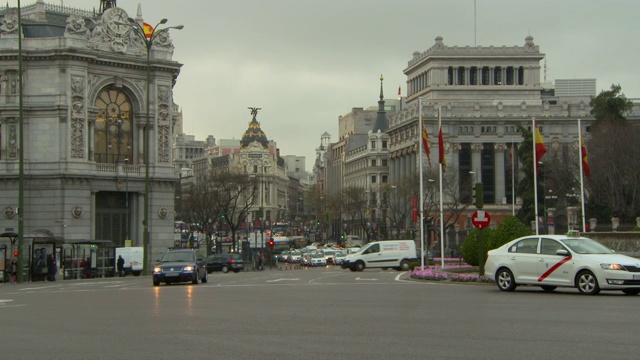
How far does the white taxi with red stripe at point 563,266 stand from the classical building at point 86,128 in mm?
40663

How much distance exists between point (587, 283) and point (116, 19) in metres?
51.9

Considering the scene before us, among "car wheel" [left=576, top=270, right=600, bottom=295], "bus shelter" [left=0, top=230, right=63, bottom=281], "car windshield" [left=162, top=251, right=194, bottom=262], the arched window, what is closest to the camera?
"car wheel" [left=576, top=270, right=600, bottom=295]

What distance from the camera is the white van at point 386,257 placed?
6159 centimetres

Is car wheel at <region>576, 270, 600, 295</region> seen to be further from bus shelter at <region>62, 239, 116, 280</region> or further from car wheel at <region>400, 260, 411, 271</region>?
bus shelter at <region>62, 239, 116, 280</region>

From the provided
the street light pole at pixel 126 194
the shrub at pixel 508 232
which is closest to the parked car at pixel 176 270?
the shrub at pixel 508 232

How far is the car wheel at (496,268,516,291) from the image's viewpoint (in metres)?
26.7

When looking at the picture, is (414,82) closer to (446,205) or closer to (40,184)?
(446,205)

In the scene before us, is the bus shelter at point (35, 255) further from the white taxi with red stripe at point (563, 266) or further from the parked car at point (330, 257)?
the parked car at point (330, 257)

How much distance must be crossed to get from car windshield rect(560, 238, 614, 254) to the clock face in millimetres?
49731

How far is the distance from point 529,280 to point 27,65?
4941 centimetres

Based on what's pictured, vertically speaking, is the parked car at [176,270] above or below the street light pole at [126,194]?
below

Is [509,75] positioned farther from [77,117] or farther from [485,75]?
[77,117]

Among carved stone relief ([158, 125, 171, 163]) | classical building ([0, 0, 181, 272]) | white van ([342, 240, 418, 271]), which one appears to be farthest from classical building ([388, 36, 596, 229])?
white van ([342, 240, 418, 271])

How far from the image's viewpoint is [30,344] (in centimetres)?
1531
